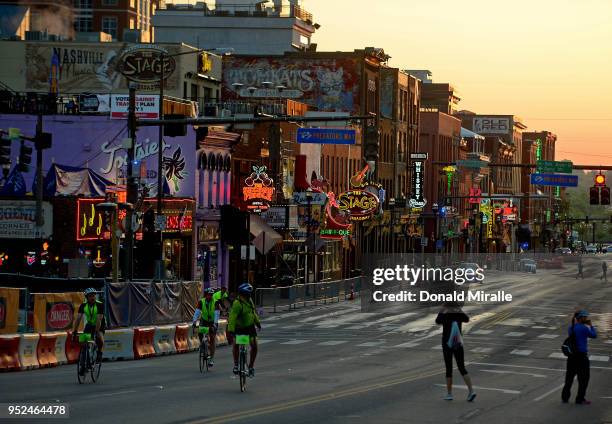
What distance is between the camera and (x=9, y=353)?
32.4m

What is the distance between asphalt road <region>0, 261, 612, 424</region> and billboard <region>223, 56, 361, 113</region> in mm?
45585

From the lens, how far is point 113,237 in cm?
4384

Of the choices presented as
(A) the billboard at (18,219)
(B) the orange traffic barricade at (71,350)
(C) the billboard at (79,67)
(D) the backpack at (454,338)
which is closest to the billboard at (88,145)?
(A) the billboard at (18,219)

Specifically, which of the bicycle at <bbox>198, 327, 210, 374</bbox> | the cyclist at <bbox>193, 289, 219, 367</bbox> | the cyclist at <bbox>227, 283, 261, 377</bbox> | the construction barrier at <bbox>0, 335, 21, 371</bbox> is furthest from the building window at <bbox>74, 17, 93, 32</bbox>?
Answer: the cyclist at <bbox>227, 283, 261, 377</bbox>

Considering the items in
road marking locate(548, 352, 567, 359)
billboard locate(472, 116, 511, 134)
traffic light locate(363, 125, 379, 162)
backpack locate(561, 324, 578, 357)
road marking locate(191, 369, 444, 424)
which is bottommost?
road marking locate(548, 352, 567, 359)

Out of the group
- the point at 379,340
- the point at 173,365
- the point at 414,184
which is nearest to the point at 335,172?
the point at 414,184

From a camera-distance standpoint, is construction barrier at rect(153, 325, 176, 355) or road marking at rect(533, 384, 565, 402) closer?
road marking at rect(533, 384, 565, 402)

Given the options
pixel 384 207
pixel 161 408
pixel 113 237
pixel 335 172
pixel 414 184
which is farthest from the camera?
pixel 414 184

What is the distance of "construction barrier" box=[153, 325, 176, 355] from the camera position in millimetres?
38812

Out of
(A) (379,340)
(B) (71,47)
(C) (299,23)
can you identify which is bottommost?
(A) (379,340)

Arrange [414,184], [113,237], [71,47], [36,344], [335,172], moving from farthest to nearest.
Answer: [414,184] < [335,172] < [71,47] < [113,237] < [36,344]

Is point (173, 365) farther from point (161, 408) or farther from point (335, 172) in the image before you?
point (335, 172)

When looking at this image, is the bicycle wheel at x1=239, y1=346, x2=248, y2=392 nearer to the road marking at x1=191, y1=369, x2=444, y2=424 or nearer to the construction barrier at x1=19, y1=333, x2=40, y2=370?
the road marking at x1=191, y1=369, x2=444, y2=424

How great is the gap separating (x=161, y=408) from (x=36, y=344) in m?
11.0
